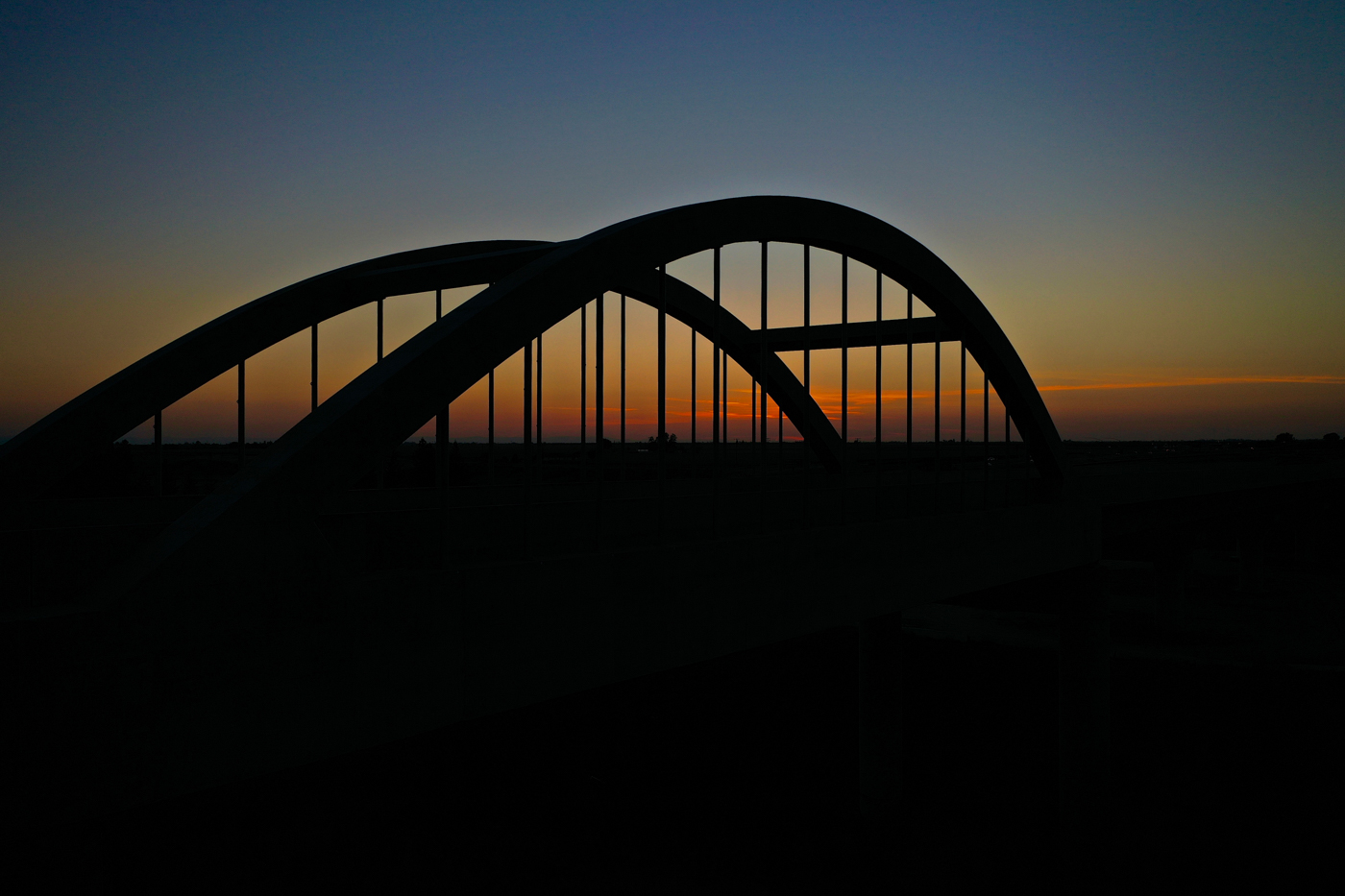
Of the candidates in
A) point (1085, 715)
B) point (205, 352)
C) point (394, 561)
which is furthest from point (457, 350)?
point (1085, 715)

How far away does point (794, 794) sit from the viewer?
25688 millimetres

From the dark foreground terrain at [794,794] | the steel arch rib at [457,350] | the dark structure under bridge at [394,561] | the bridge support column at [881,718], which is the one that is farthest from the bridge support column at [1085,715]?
the steel arch rib at [457,350]

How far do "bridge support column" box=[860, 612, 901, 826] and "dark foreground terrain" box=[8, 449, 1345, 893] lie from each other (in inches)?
25.3

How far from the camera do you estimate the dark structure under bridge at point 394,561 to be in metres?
6.41

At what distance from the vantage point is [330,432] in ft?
24.4

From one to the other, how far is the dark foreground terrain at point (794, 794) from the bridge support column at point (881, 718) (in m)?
0.64

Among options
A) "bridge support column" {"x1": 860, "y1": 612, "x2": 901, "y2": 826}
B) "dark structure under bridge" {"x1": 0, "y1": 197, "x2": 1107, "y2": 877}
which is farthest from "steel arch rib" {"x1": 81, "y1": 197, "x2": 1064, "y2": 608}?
"bridge support column" {"x1": 860, "y1": 612, "x2": 901, "y2": 826}

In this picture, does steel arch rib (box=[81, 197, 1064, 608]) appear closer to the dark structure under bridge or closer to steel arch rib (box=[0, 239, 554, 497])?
the dark structure under bridge

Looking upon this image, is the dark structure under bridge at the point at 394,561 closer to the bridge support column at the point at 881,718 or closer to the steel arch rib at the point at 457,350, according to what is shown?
the steel arch rib at the point at 457,350

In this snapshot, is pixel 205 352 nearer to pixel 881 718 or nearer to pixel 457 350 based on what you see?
pixel 457 350

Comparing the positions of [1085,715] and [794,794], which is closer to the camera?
[1085,715]

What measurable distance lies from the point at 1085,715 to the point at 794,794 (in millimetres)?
7857

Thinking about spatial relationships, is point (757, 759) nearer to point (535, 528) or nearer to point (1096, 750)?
point (1096, 750)

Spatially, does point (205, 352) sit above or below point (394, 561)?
above
